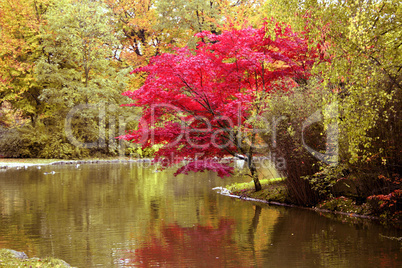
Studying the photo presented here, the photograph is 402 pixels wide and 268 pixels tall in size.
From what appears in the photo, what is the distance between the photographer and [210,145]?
1255 centimetres

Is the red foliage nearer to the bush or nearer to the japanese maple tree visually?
the japanese maple tree

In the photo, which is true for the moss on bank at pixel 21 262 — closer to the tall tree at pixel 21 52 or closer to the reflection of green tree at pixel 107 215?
the reflection of green tree at pixel 107 215

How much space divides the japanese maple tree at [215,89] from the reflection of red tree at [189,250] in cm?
388

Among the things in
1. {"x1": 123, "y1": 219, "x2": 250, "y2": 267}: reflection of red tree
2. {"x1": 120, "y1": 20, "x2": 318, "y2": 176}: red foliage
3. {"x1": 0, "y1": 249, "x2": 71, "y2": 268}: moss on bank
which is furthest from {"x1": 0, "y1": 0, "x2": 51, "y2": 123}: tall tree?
{"x1": 0, "y1": 249, "x2": 71, "y2": 268}: moss on bank

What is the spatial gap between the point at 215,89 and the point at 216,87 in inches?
3.7

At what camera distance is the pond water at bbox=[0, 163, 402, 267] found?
654cm

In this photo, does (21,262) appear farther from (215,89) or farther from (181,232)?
(215,89)

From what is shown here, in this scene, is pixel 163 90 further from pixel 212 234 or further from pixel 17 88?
pixel 17 88

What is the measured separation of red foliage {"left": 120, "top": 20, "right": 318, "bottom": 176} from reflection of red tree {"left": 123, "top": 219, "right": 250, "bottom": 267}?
3.93 m

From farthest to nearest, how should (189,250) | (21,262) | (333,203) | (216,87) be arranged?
(216,87) → (333,203) → (189,250) → (21,262)

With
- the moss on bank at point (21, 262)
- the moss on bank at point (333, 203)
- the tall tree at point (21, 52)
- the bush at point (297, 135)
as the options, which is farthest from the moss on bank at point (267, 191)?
the tall tree at point (21, 52)

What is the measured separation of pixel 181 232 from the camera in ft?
27.9

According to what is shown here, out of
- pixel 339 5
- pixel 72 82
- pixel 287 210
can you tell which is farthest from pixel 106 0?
pixel 339 5

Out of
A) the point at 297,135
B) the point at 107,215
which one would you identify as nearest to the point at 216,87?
the point at 297,135
